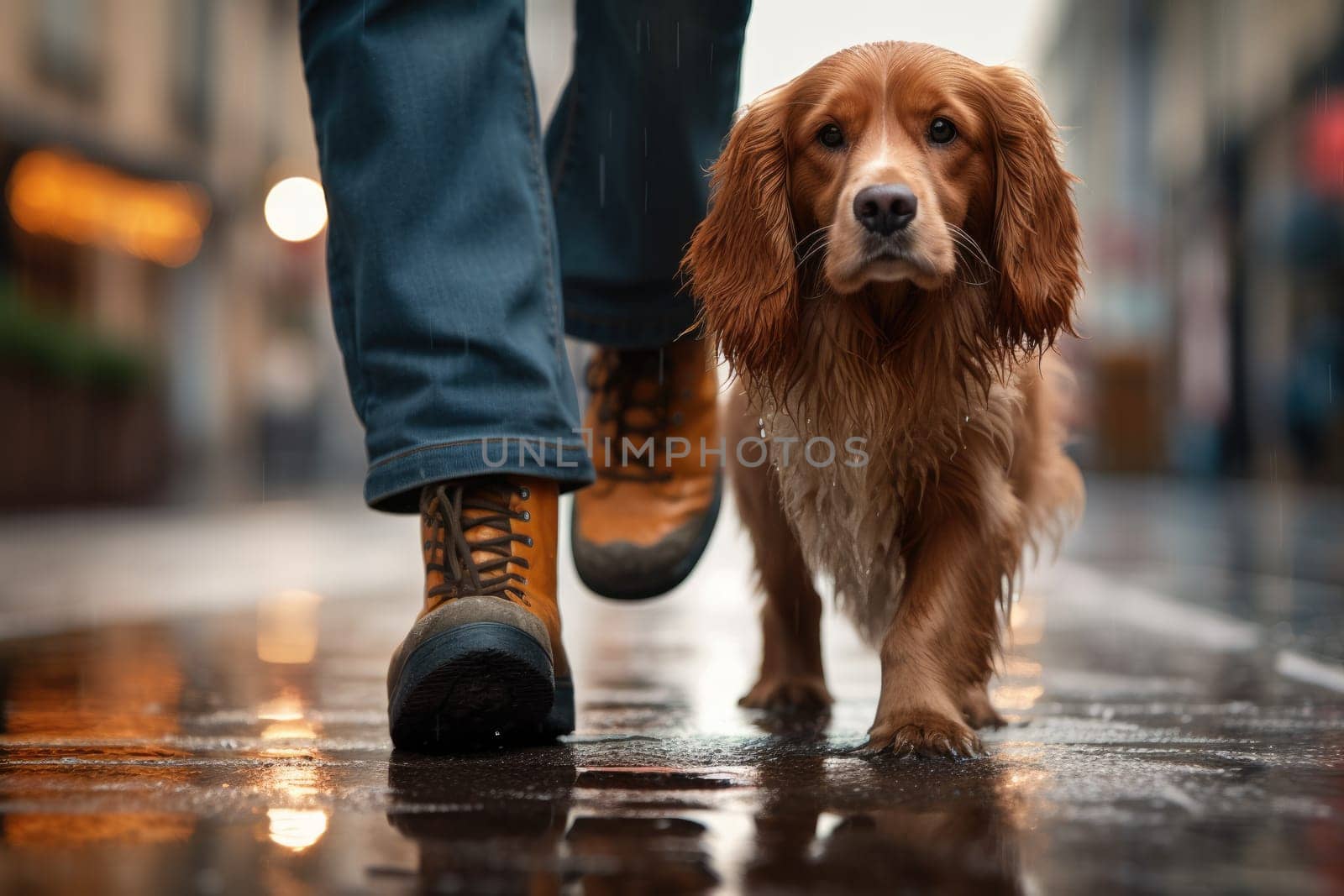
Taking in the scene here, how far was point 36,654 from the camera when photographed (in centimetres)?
313

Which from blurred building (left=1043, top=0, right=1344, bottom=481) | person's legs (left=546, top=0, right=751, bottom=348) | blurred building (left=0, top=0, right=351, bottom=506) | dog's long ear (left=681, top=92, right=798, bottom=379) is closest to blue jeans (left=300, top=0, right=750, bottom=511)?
dog's long ear (left=681, top=92, right=798, bottom=379)

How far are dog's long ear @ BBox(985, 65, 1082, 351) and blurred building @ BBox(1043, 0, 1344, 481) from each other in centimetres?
1211

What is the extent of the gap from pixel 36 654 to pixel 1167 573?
4.16m

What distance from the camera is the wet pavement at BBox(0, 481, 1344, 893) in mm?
1301

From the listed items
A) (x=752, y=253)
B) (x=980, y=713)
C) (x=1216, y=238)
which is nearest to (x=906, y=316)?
(x=752, y=253)

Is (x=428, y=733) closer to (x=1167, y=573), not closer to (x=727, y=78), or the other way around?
(x=727, y=78)

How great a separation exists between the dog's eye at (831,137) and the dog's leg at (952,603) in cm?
51

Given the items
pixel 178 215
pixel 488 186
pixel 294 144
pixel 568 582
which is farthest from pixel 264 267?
pixel 488 186

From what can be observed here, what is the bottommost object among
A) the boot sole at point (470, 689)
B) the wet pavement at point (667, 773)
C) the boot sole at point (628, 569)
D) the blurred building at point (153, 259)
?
the wet pavement at point (667, 773)

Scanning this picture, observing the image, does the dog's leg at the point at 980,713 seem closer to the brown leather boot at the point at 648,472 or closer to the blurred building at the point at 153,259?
the brown leather boot at the point at 648,472

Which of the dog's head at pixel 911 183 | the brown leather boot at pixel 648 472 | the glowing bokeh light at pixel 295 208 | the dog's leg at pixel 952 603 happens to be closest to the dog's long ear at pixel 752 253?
the dog's head at pixel 911 183

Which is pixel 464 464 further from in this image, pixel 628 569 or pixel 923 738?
pixel 923 738

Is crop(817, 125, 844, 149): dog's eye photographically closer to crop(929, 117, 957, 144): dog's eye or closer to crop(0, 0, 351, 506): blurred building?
crop(929, 117, 957, 144): dog's eye

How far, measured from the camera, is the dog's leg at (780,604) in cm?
252
